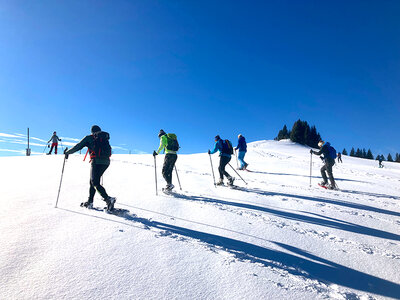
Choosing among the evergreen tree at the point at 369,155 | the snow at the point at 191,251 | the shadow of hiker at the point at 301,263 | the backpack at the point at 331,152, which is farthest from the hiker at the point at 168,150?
the evergreen tree at the point at 369,155

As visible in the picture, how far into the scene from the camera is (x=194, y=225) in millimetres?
3965

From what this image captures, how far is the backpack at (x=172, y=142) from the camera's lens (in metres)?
6.79

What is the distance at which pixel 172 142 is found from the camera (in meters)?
6.83

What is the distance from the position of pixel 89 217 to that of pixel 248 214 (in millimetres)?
3525

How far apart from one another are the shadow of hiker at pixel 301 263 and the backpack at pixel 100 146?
7.81ft

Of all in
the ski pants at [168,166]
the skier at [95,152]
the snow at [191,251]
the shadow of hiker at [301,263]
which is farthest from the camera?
the ski pants at [168,166]

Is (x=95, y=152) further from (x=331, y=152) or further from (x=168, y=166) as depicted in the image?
(x=331, y=152)

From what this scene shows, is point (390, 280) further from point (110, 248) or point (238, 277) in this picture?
point (110, 248)

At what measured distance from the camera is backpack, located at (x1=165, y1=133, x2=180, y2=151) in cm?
679

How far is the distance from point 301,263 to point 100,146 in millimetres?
4572

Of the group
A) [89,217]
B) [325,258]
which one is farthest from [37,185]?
[325,258]

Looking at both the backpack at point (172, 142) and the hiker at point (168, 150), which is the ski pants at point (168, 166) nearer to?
the hiker at point (168, 150)

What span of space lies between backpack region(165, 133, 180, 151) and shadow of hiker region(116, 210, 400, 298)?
3543 millimetres

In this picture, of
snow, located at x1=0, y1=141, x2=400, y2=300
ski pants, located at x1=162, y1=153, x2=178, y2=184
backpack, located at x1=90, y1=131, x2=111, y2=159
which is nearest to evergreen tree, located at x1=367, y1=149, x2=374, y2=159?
snow, located at x1=0, y1=141, x2=400, y2=300
